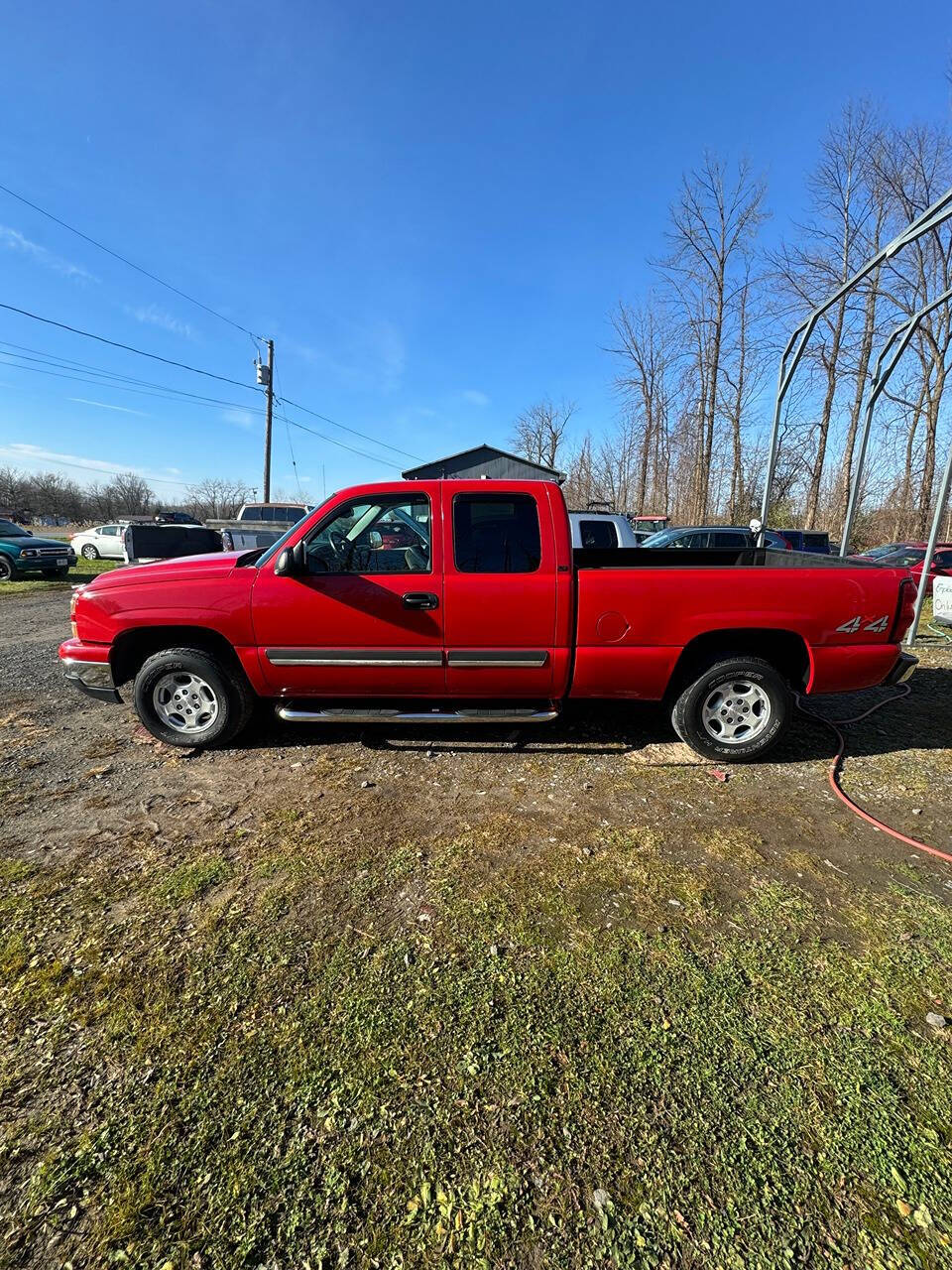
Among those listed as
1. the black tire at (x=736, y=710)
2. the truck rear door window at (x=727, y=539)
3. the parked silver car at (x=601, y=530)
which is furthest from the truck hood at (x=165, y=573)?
the truck rear door window at (x=727, y=539)

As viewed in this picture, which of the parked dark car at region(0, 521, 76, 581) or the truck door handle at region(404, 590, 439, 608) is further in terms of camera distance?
the parked dark car at region(0, 521, 76, 581)

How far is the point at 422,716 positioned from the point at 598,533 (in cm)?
571

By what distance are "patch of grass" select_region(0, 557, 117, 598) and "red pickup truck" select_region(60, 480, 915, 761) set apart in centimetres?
909

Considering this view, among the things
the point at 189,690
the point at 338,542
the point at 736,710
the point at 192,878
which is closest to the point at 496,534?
the point at 338,542

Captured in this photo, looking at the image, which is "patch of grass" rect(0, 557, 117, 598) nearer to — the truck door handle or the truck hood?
the truck hood

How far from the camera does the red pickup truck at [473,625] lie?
372 cm

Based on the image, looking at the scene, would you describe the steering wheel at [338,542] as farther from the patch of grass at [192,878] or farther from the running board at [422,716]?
the patch of grass at [192,878]

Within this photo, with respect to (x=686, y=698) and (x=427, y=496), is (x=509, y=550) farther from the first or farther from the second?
(x=686, y=698)

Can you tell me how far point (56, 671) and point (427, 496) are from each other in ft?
16.5

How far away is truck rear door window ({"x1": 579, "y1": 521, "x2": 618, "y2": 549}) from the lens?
28.0ft

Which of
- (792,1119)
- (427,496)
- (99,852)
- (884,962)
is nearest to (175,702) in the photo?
(99,852)

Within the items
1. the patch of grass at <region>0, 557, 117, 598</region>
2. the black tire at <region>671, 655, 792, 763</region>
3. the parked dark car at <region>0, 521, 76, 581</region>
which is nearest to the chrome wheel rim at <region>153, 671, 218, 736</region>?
the black tire at <region>671, 655, 792, 763</region>

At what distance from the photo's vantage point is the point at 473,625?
3766 mm

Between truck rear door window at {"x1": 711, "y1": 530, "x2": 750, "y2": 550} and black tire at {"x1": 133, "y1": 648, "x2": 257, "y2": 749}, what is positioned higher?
truck rear door window at {"x1": 711, "y1": 530, "x2": 750, "y2": 550}
